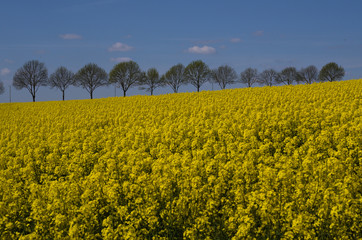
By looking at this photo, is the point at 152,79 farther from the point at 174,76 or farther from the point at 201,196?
the point at 201,196

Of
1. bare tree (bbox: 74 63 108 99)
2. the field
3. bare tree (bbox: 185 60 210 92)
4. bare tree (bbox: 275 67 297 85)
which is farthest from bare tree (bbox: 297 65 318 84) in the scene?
the field

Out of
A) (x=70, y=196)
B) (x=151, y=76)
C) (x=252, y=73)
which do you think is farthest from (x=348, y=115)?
(x=252, y=73)

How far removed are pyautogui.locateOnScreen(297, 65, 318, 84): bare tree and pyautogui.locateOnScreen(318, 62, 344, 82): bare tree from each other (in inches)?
287

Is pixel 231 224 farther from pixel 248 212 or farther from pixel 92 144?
pixel 92 144

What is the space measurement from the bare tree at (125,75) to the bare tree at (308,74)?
4936cm

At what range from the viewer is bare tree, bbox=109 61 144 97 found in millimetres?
81688

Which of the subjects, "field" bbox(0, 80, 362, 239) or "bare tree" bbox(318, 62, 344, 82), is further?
"bare tree" bbox(318, 62, 344, 82)

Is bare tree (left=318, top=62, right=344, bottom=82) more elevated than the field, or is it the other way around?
bare tree (left=318, top=62, right=344, bottom=82)

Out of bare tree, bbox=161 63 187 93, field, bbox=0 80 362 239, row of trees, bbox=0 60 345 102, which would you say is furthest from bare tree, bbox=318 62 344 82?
field, bbox=0 80 362 239

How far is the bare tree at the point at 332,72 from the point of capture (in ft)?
299

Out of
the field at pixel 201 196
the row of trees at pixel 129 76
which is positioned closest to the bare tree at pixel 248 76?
the row of trees at pixel 129 76

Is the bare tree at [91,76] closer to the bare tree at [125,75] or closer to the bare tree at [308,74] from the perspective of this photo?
the bare tree at [125,75]

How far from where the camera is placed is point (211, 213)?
6.91m

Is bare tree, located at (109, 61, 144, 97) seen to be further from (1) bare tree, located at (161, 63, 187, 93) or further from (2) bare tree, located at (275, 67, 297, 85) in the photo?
(2) bare tree, located at (275, 67, 297, 85)
